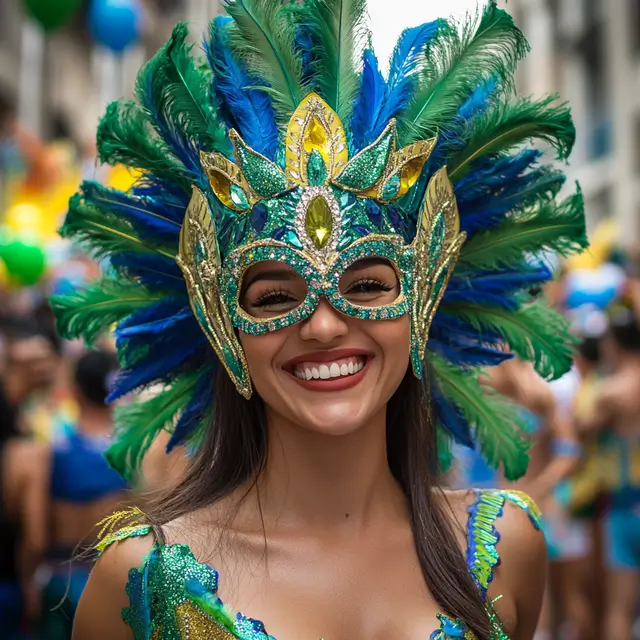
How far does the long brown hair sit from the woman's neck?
0.22 feet

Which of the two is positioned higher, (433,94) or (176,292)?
(433,94)

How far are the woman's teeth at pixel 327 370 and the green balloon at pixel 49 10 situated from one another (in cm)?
654

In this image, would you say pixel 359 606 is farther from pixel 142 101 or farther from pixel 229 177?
pixel 142 101

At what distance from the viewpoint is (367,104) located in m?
2.56

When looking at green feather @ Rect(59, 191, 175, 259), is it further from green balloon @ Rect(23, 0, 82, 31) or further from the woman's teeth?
green balloon @ Rect(23, 0, 82, 31)

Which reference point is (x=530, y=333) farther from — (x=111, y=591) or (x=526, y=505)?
(x=111, y=591)

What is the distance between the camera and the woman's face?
236 cm

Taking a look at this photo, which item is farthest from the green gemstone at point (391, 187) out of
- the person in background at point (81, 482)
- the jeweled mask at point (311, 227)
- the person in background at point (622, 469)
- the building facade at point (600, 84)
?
the building facade at point (600, 84)

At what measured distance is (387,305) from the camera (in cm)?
241

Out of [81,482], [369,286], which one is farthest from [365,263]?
[81,482]

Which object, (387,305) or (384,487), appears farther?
(384,487)

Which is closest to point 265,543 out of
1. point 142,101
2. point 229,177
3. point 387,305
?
point 387,305

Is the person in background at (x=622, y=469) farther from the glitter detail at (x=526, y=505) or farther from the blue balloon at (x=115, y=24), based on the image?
the blue balloon at (x=115, y=24)

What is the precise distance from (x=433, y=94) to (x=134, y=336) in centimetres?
97
